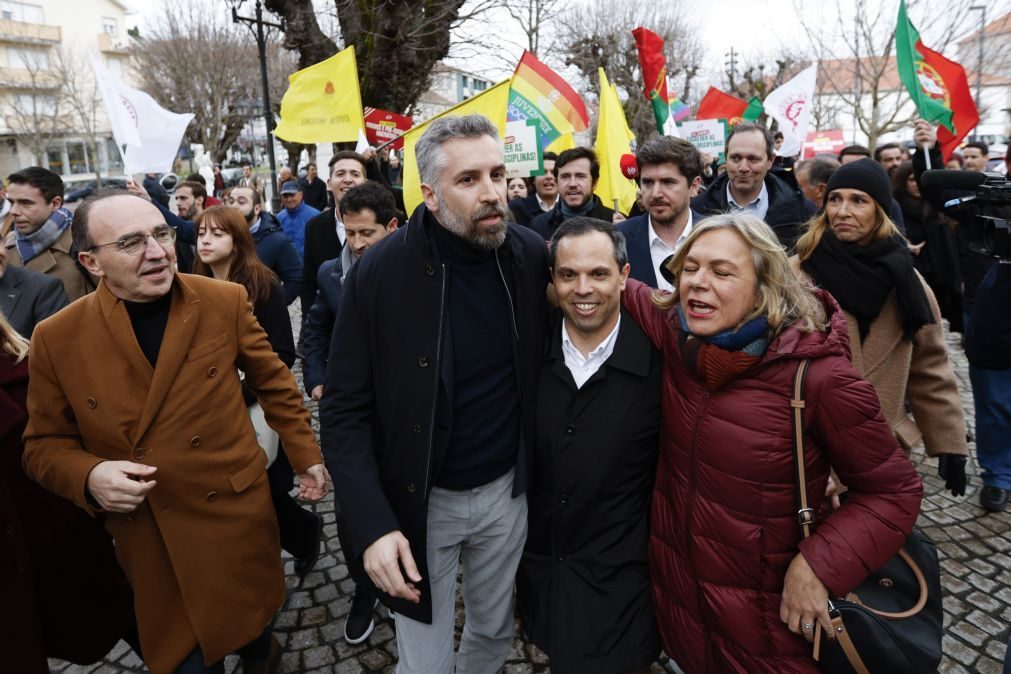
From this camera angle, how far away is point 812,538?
1.86m

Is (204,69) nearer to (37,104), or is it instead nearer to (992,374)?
(37,104)

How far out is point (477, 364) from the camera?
7.27 feet

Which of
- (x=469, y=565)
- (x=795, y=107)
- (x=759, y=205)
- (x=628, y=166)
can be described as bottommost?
(x=469, y=565)

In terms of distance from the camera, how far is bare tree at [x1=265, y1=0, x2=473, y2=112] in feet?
36.7

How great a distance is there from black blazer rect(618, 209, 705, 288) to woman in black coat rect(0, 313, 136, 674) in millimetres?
2810

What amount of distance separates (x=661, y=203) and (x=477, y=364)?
6.15 ft

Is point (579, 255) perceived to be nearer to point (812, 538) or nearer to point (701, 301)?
point (701, 301)

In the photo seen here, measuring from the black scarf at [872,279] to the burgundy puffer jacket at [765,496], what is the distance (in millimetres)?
1121

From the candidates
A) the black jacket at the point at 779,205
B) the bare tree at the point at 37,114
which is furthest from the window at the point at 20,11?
the black jacket at the point at 779,205

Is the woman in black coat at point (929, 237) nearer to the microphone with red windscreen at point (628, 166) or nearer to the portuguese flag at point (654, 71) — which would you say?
the portuguese flag at point (654, 71)

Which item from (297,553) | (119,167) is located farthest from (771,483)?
(119,167)

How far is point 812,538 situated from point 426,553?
1234mm

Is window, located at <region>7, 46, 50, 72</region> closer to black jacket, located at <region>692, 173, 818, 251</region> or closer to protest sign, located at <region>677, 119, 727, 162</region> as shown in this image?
protest sign, located at <region>677, 119, 727, 162</region>

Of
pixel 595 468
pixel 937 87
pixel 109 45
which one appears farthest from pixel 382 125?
pixel 109 45
